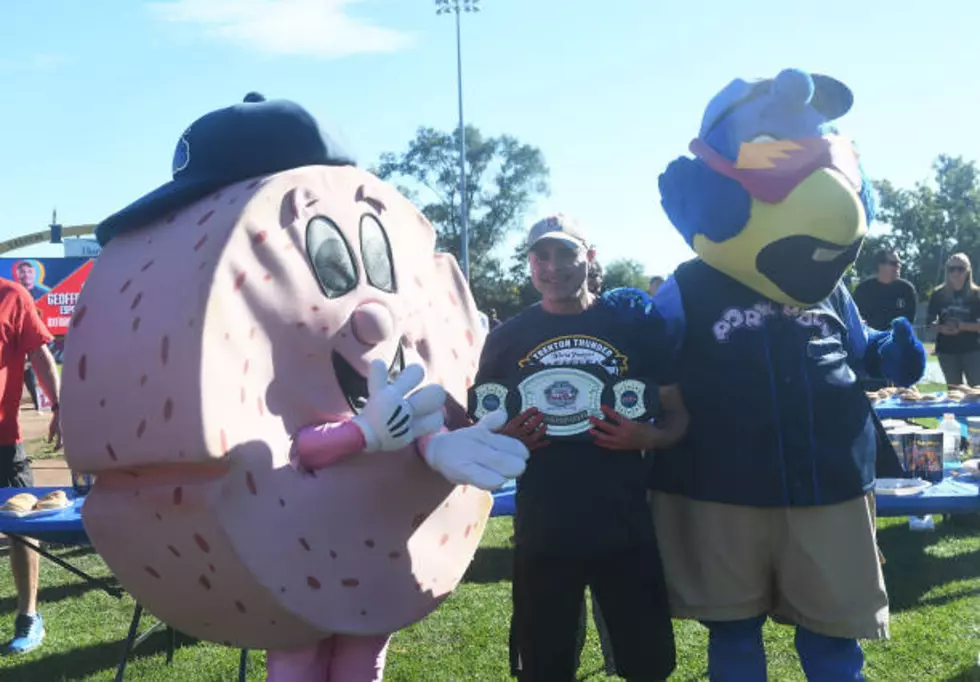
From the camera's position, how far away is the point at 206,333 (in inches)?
72.7

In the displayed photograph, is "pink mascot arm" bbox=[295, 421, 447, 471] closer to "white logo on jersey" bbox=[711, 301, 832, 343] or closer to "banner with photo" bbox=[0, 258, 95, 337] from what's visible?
"white logo on jersey" bbox=[711, 301, 832, 343]

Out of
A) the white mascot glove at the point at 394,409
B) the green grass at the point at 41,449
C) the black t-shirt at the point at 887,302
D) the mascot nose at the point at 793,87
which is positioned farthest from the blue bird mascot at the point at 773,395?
the green grass at the point at 41,449

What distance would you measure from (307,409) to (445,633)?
245 cm

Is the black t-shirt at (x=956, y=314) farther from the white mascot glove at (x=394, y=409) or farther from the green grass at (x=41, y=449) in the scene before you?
the green grass at (x=41, y=449)

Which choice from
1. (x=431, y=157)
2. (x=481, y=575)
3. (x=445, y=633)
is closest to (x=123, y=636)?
(x=445, y=633)

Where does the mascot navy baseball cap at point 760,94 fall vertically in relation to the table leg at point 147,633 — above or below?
above

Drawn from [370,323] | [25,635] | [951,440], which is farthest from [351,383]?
[951,440]

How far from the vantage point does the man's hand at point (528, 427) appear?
2.46 metres

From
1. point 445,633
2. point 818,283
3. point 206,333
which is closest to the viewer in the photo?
point 206,333

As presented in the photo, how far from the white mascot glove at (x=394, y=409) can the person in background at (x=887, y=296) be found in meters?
5.75

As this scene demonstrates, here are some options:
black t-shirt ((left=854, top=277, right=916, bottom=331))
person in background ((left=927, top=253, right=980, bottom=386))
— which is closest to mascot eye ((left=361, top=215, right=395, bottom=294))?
black t-shirt ((left=854, top=277, right=916, bottom=331))

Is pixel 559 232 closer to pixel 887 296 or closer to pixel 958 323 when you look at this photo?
pixel 887 296

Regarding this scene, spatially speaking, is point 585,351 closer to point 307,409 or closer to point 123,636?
point 307,409

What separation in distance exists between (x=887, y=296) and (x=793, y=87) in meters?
5.12
